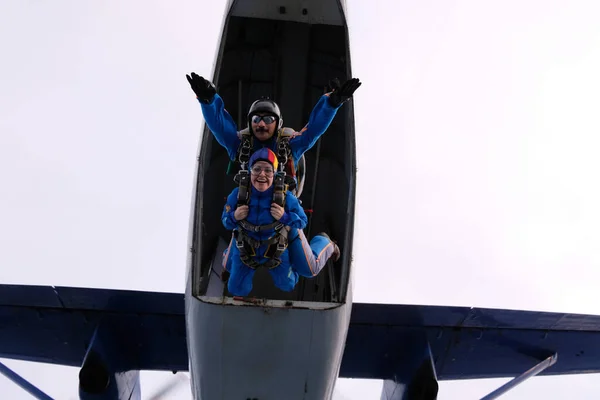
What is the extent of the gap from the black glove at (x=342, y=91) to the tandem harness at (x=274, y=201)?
0.65m

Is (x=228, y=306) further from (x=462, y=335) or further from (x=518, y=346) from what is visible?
(x=518, y=346)

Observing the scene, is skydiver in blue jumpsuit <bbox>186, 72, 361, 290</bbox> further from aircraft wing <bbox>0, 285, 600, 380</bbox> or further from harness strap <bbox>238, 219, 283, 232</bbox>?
aircraft wing <bbox>0, 285, 600, 380</bbox>

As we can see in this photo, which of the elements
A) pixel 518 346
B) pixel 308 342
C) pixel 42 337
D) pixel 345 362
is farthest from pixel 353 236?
pixel 42 337

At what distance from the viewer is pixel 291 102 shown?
923cm

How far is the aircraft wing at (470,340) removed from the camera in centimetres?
1012

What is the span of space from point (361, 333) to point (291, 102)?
160 inches

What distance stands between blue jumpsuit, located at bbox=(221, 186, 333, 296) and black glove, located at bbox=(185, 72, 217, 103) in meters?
1.02

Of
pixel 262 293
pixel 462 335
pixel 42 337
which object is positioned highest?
pixel 262 293

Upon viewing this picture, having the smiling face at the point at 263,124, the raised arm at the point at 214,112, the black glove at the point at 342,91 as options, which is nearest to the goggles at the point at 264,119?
the smiling face at the point at 263,124

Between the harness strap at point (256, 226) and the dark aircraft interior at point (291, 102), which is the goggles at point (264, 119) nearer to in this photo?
the harness strap at point (256, 226)

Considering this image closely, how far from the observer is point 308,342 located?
629cm

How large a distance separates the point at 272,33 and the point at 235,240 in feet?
12.8

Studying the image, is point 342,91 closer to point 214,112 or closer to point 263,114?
point 263,114

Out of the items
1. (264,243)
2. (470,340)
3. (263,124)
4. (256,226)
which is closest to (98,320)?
(264,243)
